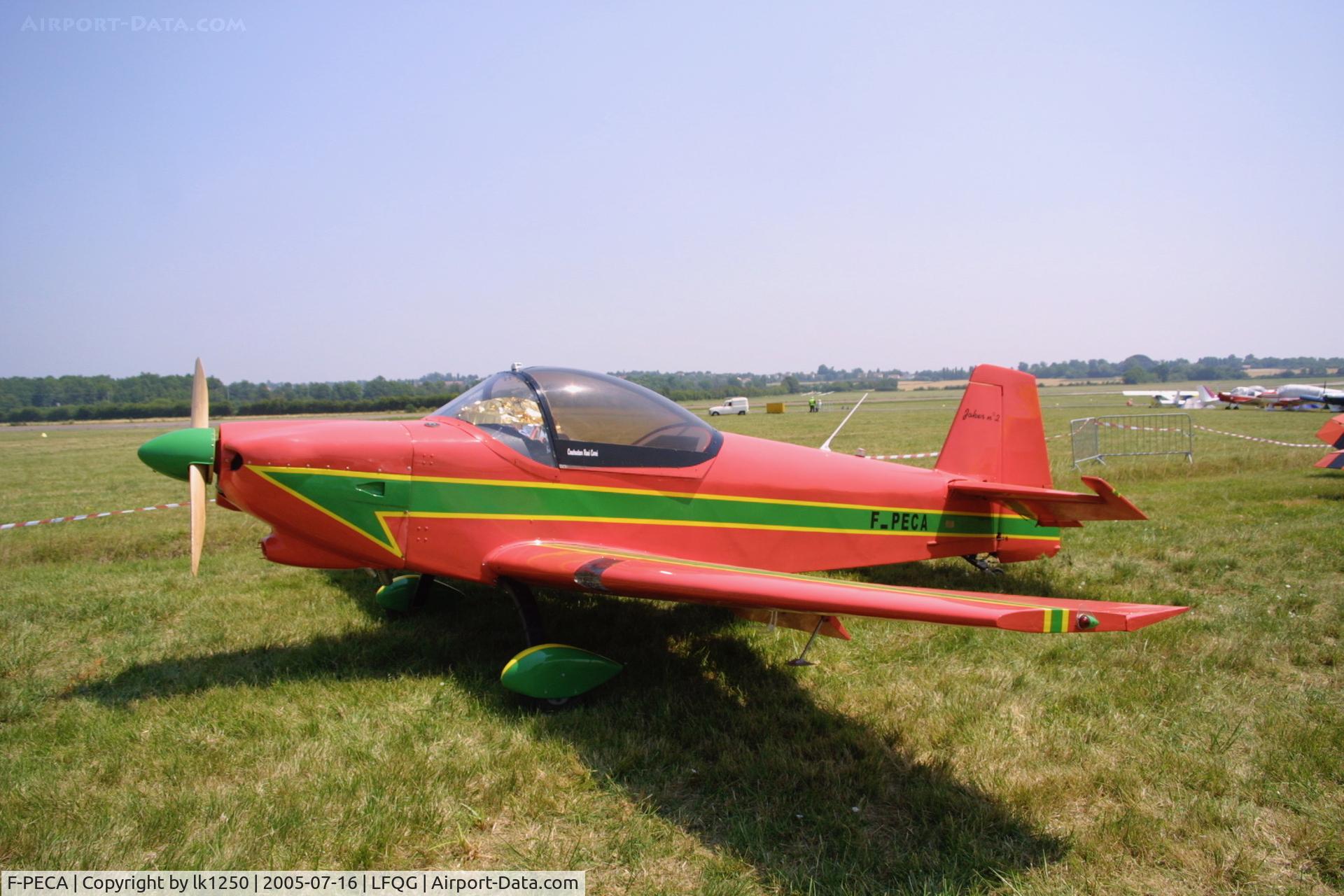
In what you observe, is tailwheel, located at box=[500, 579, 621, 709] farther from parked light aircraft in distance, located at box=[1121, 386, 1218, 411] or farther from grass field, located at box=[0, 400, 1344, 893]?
parked light aircraft in distance, located at box=[1121, 386, 1218, 411]

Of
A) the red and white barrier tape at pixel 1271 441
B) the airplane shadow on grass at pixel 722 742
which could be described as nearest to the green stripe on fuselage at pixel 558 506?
the airplane shadow on grass at pixel 722 742

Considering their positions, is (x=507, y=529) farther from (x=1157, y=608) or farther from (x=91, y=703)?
(x=1157, y=608)

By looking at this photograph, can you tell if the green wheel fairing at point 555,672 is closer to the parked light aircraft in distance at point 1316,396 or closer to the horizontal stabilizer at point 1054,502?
the horizontal stabilizer at point 1054,502

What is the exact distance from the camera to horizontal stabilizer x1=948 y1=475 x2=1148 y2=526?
443 centimetres

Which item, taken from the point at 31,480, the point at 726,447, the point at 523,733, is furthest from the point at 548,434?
the point at 31,480

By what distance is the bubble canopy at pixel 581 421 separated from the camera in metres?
4.62

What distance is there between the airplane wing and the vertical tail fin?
2.86 m

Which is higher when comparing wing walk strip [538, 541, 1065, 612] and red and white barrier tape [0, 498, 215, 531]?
wing walk strip [538, 541, 1065, 612]

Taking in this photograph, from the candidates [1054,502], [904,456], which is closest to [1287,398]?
[904,456]

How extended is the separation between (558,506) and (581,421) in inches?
22.8

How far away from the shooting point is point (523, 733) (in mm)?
3771

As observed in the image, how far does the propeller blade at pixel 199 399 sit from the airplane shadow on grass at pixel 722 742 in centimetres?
161

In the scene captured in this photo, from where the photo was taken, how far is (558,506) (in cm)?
457

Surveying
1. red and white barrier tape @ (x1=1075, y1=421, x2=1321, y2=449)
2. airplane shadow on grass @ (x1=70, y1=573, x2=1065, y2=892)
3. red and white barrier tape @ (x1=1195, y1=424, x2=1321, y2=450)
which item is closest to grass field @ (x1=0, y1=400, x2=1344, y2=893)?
airplane shadow on grass @ (x1=70, y1=573, x2=1065, y2=892)
